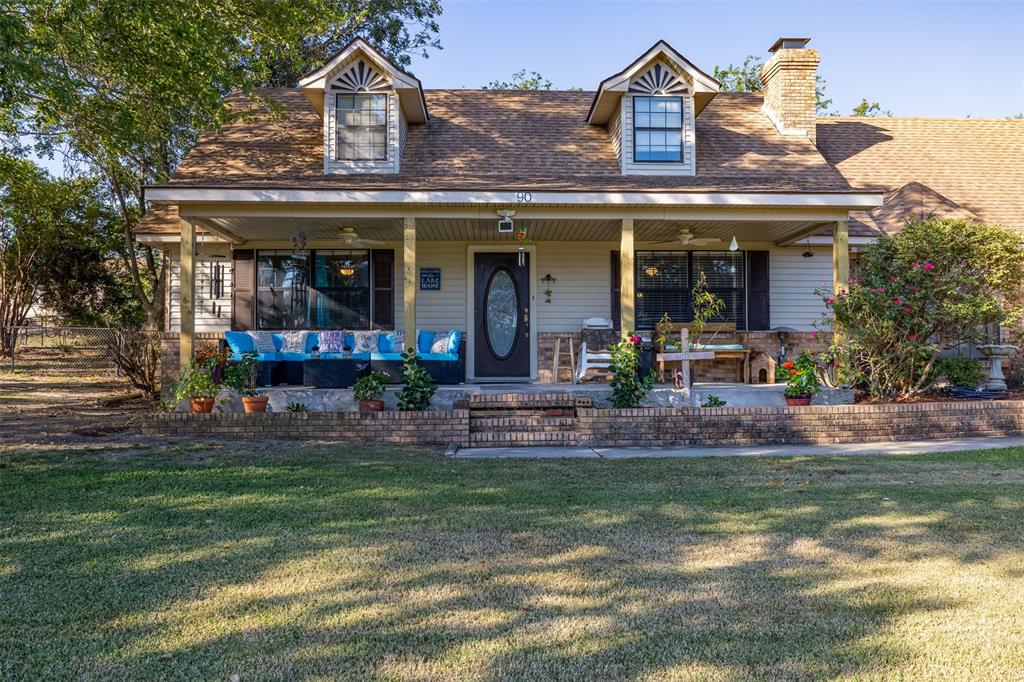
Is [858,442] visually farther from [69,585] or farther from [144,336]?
[144,336]

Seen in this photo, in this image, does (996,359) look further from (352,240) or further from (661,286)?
(352,240)

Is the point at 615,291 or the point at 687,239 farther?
the point at 615,291

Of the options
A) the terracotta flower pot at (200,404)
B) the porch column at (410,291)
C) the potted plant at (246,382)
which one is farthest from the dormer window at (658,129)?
the terracotta flower pot at (200,404)

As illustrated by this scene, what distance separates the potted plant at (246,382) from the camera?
9516mm

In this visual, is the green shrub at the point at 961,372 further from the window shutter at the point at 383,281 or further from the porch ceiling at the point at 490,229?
the window shutter at the point at 383,281

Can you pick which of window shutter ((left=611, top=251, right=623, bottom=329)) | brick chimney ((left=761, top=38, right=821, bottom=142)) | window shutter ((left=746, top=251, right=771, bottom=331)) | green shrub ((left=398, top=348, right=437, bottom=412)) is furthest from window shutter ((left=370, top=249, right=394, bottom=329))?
brick chimney ((left=761, top=38, right=821, bottom=142))

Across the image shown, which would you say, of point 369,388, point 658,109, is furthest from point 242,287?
point 658,109

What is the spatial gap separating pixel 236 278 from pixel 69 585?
31.4 ft

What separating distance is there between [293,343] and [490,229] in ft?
11.7

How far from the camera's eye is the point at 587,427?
29.2 feet

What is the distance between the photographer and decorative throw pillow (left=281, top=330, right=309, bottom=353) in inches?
448

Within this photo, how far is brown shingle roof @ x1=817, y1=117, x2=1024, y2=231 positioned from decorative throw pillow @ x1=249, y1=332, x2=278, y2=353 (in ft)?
33.5

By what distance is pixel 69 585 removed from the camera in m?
3.61

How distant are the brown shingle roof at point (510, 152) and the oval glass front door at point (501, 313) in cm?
212
